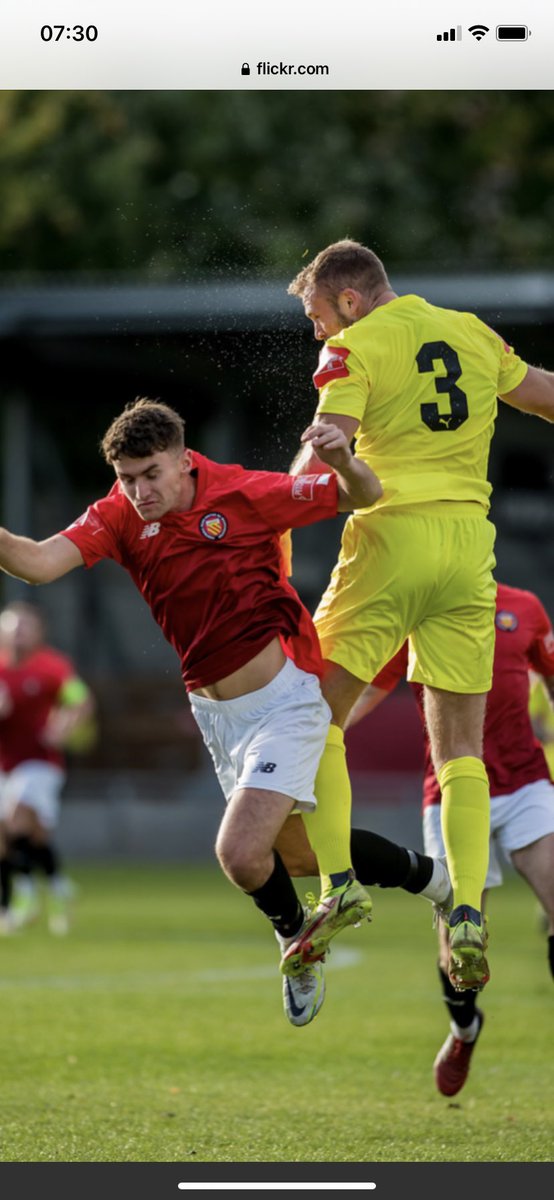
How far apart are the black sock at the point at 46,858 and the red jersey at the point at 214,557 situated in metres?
9.78

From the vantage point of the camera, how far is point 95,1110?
744 cm

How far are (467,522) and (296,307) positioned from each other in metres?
0.97

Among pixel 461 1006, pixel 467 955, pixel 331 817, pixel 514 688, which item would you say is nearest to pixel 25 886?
pixel 461 1006

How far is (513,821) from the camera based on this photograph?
298 inches

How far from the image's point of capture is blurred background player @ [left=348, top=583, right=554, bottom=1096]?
755 centimetres

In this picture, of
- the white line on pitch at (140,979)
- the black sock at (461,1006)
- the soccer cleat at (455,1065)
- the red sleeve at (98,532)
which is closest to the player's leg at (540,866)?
the black sock at (461,1006)

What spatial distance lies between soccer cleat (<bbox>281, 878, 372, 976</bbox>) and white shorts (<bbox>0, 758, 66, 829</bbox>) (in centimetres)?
1008

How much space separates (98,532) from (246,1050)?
4475 mm

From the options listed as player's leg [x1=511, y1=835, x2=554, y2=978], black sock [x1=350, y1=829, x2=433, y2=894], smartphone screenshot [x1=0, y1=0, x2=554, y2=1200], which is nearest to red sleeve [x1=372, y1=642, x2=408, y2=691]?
smartphone screenshot [x1=0, y1=0, x2=554, y2=1200]

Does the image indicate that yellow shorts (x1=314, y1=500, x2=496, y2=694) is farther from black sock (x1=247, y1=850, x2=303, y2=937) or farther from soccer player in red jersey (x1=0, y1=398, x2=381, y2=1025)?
black sock (x1=247, y1=850, x2=303, y2=937)

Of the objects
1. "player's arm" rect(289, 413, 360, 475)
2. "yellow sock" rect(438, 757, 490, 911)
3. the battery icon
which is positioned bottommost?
"yellow sock" rect(438, 757, 490, 911)

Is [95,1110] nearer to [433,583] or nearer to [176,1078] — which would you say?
[176,1078]
